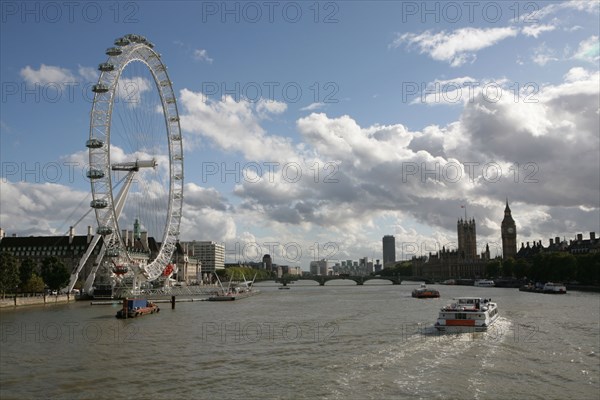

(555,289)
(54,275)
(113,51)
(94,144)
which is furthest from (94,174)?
(555,289)

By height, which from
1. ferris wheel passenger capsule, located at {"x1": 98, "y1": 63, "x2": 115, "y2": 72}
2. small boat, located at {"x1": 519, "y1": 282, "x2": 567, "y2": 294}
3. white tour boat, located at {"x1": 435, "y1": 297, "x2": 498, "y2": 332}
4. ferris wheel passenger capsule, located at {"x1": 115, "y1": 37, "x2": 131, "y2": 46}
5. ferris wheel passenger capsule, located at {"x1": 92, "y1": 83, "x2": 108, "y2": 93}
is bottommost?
small boat, located at {"x1": 519, "y1": 282, "x2": 567, "y2": 294}

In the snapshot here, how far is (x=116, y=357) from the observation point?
28922 millimetres

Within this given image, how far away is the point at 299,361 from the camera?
90.9 feet

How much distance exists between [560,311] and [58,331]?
134 feet

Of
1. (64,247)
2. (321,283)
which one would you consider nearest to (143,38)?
(64,247)

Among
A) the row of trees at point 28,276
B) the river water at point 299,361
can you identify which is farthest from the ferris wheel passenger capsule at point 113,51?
the river water at point 299,361

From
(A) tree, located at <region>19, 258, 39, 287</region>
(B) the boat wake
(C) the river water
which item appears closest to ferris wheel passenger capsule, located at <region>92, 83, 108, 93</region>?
(A) tree, located at <region>19, 258, 39, 287</region>

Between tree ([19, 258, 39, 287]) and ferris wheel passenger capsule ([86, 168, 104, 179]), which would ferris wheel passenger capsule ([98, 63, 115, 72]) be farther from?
tree ([19, 258, 39, 287])

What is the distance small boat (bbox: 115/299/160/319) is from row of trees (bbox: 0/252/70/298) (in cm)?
1540

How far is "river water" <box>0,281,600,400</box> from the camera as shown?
2217 cm

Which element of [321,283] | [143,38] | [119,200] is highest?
[143,38]

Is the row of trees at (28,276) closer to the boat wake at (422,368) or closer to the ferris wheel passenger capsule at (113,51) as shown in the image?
the ferris wheel passenger capsule at (113,51)

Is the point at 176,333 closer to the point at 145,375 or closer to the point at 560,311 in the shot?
the point at 145,375

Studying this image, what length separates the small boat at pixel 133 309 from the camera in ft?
174
